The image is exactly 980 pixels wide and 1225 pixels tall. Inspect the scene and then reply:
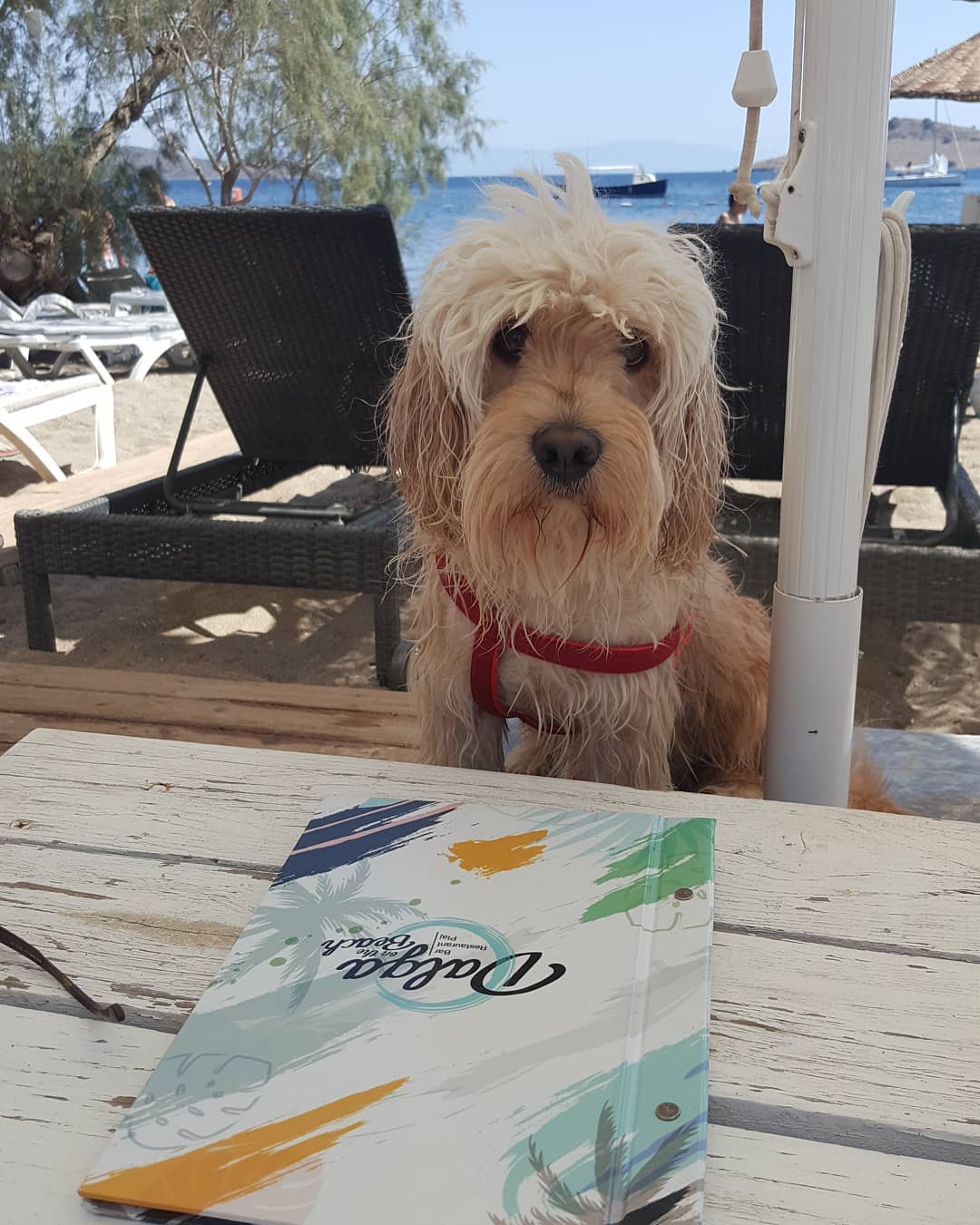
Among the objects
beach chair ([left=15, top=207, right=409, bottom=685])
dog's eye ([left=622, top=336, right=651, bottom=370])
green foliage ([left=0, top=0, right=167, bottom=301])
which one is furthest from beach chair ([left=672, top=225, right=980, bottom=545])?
green foliage ([left=0, top=0, right=167, bottom=301])

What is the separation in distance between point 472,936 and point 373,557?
2.36m

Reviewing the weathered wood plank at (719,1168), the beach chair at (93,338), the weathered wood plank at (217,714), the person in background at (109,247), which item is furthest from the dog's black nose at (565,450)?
the person in background at (109,247)

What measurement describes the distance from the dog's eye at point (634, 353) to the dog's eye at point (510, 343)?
0.15 m

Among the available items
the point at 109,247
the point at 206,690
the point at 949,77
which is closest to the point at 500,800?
the point at 206,690

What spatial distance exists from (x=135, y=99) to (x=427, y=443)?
18.7 meters

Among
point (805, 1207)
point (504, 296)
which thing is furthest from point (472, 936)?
point (504, 296)

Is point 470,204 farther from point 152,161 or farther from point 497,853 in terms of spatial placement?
point 152,161

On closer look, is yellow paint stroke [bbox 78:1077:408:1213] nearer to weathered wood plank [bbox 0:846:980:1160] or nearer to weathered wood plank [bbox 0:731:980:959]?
weathered wood plank [bbox 0:846:980:1160]

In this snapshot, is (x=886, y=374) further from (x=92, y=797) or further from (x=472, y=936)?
(x=92, y=797)

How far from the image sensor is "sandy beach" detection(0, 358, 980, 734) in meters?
3.77

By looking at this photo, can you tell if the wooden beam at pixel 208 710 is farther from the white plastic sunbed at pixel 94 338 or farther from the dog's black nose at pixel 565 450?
the white plastic sunbed at pixel 94 338

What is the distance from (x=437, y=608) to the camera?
1.88 metres

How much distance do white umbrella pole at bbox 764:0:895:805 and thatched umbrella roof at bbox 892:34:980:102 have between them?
9522mm

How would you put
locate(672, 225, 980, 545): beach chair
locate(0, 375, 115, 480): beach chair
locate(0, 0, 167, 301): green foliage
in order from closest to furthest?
locate(672, 225, 980, 545): beach chair → locate(0, 375, 115, 480): beach chair → locate(0, 0, 167, 301): green foliage
